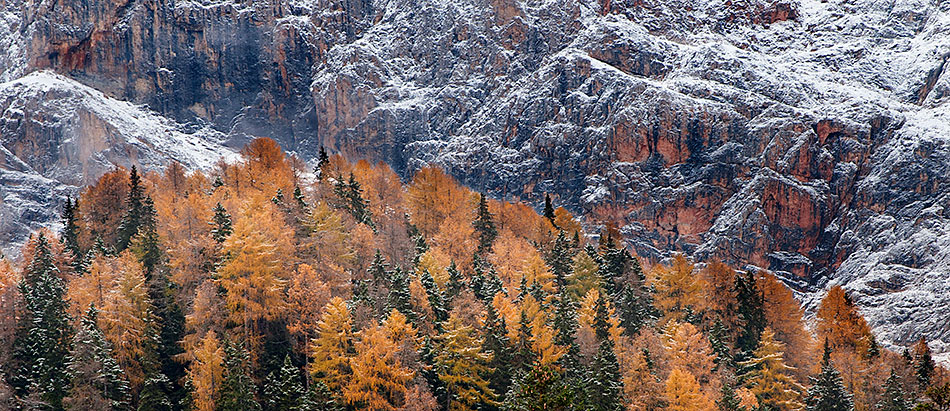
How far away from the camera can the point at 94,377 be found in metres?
71.7

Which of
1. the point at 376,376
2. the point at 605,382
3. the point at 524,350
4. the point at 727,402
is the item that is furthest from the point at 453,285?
the point at 727,402

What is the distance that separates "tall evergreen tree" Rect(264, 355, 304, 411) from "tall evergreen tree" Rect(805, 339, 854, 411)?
1555 inches

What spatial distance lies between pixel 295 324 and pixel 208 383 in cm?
949

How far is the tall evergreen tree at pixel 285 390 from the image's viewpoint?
71938 millimetres

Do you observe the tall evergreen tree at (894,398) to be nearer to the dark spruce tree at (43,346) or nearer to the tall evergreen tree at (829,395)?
the tall evergreen tree at (829,395)

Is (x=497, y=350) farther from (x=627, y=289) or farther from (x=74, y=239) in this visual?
(x=74, y=239)

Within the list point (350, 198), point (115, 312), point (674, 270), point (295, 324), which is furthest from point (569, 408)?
point (350, 198)

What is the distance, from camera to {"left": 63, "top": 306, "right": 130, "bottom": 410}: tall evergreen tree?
7138cm

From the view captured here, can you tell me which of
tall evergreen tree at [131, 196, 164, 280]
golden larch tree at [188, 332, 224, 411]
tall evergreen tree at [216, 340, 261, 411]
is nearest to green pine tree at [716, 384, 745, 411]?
tall evergreen tree at [216, 340, 261, 411]

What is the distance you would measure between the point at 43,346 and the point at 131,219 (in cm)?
2353

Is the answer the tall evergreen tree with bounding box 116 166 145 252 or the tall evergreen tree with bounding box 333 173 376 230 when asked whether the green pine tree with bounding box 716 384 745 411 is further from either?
the tall evergreen tree with bounding box 116 166 145 252

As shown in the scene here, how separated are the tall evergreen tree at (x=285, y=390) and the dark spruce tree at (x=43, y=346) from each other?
12.9 meters

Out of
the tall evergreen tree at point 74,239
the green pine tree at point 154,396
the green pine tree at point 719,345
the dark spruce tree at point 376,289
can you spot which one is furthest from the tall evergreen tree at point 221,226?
the green pine tree at point 719,345

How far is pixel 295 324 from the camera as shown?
3211 inches
